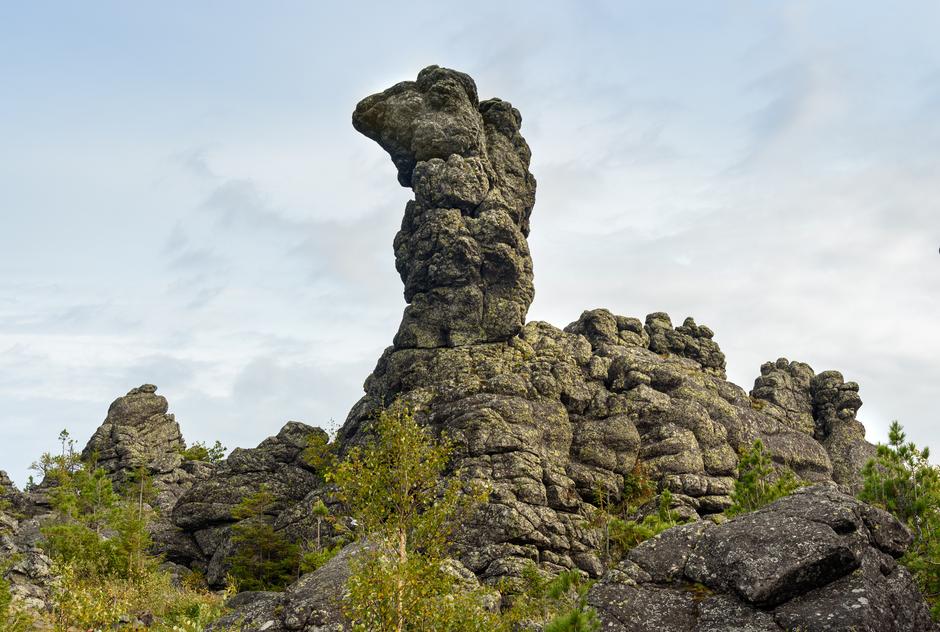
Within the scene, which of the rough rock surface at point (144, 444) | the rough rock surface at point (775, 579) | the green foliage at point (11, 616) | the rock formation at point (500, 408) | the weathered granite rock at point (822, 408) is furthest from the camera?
the rough rock surface at point (144, 444)

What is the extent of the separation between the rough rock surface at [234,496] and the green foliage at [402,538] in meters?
51.2

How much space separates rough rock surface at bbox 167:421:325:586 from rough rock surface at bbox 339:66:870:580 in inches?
381

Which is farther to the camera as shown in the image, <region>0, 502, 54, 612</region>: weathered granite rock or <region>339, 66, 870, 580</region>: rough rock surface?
<region>339, 66, 870, 580</region>: rough rock surface

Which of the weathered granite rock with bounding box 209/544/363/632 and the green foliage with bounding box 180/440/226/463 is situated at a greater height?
the green foliage with bounding box 180/440/226/463

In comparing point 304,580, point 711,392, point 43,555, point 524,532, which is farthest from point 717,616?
point 711,392

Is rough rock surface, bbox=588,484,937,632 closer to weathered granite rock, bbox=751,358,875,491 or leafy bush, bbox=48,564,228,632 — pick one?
leafy bush, bbox=48,564,228,632

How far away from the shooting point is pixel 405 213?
102 m

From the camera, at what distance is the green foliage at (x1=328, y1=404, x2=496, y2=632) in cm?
2930

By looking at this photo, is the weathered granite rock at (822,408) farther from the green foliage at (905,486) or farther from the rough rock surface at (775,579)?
the rough rock surface at (775,579)

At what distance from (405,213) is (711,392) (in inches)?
1817

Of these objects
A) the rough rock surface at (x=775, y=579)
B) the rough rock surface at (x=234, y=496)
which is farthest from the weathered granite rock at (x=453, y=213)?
the rough rock surface at (x=775, y=579)

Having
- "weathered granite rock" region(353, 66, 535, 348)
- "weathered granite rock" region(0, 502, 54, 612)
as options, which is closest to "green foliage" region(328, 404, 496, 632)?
"weathered granite rock" region(0, 502, 54, 612)

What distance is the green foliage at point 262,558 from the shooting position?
7700 centimetres

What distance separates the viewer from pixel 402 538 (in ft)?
104
